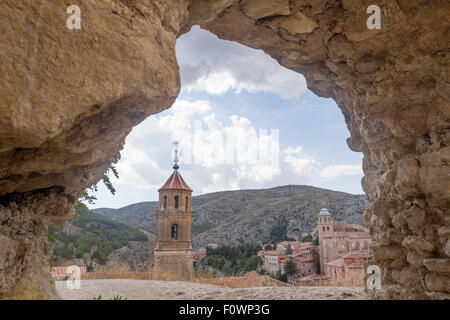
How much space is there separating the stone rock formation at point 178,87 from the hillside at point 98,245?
22.7 metres

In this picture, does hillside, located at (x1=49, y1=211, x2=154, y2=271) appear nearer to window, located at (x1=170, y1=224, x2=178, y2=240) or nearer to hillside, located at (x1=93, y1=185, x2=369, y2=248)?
window, located at (x1=170, y1=224, x2=178, y2=240)

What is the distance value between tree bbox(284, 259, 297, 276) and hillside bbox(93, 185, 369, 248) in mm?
19077

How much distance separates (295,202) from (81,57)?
6376 cm

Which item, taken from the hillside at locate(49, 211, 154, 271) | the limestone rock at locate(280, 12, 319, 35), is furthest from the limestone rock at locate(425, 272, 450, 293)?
the hillside at locate(49, 211, 154, 271)

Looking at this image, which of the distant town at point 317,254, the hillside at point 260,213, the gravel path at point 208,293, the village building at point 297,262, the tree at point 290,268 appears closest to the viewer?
the gravel path at point 208,293

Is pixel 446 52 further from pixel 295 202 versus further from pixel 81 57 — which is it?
pixel 295 202

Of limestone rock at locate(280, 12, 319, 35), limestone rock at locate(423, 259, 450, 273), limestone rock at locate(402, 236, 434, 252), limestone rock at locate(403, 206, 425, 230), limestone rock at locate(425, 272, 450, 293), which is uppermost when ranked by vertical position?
limestone rock at locate(280, 12, 319, 35)

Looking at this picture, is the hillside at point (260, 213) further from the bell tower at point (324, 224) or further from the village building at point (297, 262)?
the village building at point (297, 262)

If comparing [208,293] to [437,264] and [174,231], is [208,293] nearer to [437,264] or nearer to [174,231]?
[437,264]

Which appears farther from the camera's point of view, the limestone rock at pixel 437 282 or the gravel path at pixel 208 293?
the gravel path at pixel 208 293

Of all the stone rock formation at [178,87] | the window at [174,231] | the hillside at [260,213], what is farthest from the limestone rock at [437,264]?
the hillside at [260,213]

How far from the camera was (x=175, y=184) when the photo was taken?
80.8 ft

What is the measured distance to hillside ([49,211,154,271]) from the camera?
98.3 ft

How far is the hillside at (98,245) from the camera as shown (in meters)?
30.0
